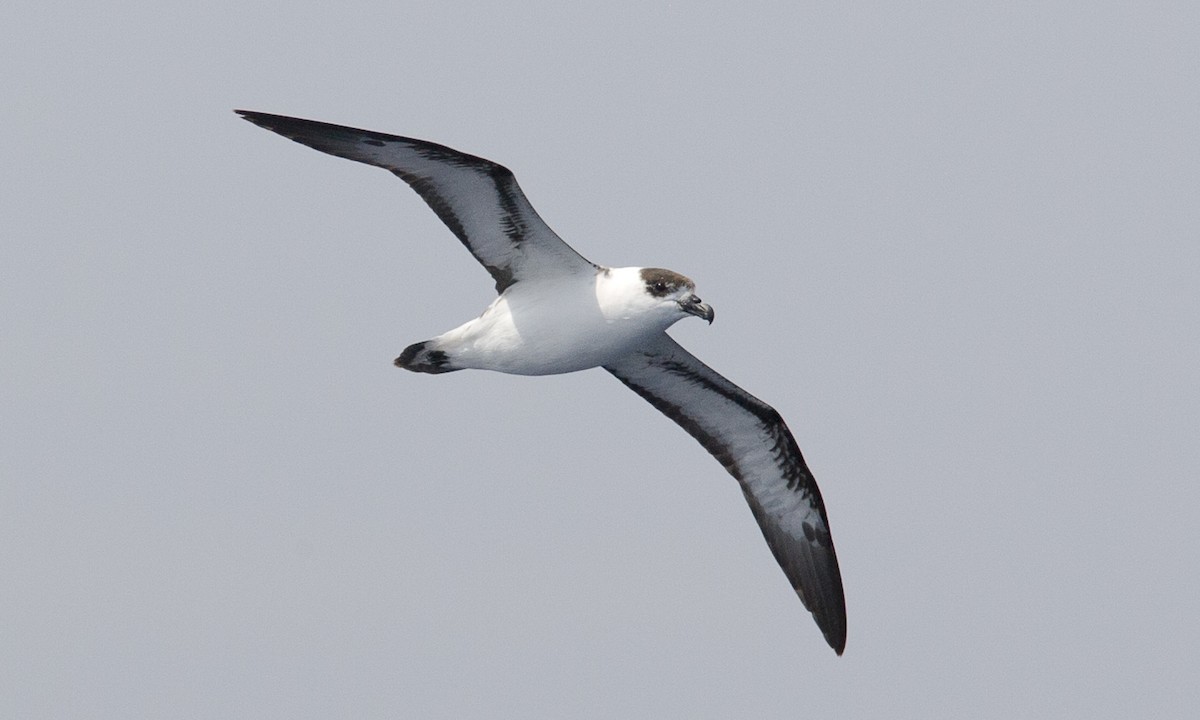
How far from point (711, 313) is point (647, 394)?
366 centimetres

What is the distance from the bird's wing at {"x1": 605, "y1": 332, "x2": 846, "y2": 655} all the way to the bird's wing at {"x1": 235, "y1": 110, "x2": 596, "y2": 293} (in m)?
2.61

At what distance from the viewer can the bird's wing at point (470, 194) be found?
1630cm

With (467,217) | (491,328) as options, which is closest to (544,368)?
(491,328)

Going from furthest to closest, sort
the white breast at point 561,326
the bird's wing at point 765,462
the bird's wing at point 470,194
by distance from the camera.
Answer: the bird's wing at point 765,462 → the white breast at point 561,326 → the bird's wing at point 470,194

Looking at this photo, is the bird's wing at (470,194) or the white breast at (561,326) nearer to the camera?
the bird's wing at (470,194)

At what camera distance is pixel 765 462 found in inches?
811

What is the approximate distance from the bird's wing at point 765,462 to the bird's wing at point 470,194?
8.56ft

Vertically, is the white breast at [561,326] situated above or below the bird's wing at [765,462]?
above

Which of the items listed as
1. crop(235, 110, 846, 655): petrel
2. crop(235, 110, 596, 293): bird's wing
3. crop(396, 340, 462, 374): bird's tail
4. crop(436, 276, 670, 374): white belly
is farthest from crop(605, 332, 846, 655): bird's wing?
crop(396, 340, 462, 374): bird's tail

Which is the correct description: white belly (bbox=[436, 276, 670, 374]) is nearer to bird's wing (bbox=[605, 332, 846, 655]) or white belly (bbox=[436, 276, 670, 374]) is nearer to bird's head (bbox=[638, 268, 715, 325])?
bird's head (bbox=[638, 268, 715, 325])

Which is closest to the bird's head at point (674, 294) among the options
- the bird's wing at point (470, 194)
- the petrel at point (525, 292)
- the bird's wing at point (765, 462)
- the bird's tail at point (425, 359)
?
the petrel at point (525, 292)

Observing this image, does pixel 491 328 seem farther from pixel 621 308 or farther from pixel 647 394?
pixel 647 394

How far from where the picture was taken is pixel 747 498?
20703 mm

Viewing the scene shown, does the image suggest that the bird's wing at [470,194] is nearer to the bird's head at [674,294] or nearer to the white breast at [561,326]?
the white breast at [561,326]
